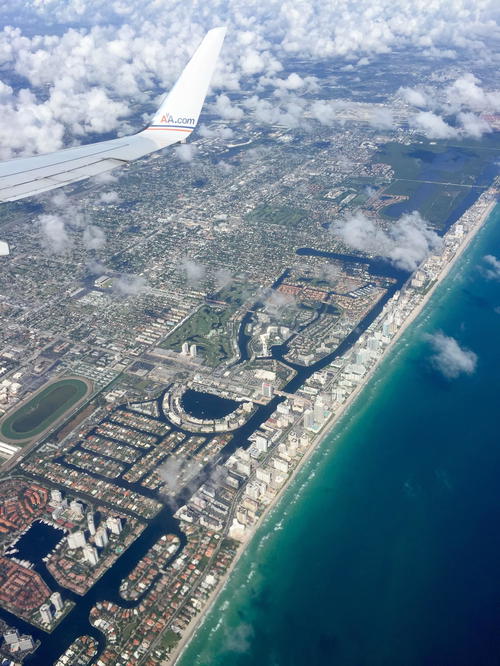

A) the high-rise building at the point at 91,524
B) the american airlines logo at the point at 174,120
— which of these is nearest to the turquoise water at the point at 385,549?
the high-rise building at the point at 91,524

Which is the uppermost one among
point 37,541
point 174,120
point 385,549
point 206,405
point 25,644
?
point 174,120

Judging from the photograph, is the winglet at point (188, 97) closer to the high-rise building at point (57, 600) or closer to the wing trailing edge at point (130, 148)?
the wing trailing edge at point (130, 148)

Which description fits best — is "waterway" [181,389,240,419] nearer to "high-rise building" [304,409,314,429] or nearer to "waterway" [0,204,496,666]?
"waterway" [0,204,496,666]

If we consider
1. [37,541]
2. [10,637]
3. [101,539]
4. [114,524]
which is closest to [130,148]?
[114,524]

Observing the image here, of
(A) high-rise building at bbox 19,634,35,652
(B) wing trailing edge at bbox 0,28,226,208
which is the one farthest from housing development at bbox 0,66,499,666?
(B) wing trailing edge at bbox 0,28,226,208

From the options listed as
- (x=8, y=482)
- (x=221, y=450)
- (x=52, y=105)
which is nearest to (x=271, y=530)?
(x=221, y=450)

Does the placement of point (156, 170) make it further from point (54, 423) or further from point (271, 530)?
point (271, 530)

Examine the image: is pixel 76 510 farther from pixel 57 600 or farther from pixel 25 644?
pixel 25 644
